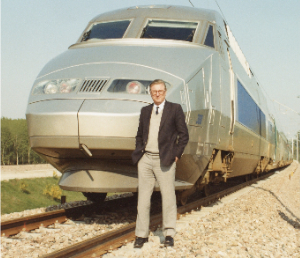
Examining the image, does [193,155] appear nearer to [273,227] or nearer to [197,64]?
[197,64]

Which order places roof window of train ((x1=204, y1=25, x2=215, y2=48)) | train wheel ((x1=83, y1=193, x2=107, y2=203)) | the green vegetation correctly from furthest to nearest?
1. the green vegetation
2. train wheel ((x1=83, y1=193, x2=107, y2=203))
3. roof window of train ((x1=204, y1=25, x2=215, y2=48))

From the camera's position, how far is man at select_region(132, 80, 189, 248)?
3.81 meters

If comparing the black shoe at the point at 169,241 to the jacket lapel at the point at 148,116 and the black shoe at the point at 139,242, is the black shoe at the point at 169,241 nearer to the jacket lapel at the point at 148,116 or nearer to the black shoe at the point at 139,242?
the black shoe at the point at 139,242

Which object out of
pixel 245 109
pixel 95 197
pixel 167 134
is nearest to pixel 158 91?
pixel 167 134

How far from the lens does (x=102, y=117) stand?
4.13 m

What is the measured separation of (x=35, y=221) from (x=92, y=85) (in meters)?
1.96

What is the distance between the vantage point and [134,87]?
14.5 feet

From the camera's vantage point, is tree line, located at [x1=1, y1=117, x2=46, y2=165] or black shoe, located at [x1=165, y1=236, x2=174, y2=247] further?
tree line, located at [x1=1, y1=117, x2=46, y2=165]

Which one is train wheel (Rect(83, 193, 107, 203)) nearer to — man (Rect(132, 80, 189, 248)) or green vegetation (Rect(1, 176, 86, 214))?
man (Rect(132, 80, 189, 248))

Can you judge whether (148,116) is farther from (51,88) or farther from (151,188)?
(51,88)

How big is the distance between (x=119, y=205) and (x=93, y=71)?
10.0 feet

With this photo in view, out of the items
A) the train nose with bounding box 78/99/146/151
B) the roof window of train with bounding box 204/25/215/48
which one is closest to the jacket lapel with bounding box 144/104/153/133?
the train nose with bounding box 78/99/146/151

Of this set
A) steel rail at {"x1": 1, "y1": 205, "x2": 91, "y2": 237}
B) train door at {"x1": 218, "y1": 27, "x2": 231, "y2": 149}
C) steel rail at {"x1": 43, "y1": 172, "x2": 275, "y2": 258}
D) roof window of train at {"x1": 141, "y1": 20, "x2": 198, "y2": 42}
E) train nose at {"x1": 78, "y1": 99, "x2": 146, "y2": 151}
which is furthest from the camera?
train door at {"x1": 218, "y1": 27, "x2": 231, "y2": 149}

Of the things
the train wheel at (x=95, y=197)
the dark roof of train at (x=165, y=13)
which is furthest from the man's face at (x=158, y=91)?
the train wheel at (x=95, y=197)
